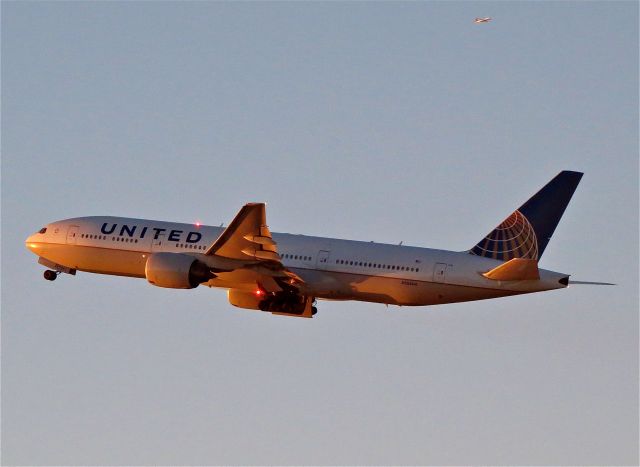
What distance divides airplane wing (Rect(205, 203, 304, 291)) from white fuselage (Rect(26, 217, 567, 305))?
944mm

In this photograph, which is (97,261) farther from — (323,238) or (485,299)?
(485,299)

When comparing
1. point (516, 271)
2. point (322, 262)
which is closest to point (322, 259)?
point (322, 262)

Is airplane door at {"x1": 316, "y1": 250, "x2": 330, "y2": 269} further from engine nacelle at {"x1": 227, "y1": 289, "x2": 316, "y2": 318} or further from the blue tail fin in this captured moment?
the blue tail fin

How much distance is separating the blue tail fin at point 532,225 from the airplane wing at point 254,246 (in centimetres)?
961

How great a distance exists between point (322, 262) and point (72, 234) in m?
14.8

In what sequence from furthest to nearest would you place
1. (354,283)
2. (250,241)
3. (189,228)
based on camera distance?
1. (189,228)
2. (354,283)
3. (250,241)

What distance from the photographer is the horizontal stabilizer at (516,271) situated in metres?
49.6

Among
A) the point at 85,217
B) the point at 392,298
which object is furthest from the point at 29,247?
the point at 392,298

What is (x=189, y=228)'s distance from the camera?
58.1 metres

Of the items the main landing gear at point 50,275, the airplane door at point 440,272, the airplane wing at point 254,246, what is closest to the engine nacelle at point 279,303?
the airplane wing at point 254,246

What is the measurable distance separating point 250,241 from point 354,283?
6.19m

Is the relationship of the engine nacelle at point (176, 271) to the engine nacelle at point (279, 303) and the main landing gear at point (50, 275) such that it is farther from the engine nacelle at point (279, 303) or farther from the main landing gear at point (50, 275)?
the main landing gear at point (50, 275)

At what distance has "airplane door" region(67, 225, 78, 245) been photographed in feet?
198

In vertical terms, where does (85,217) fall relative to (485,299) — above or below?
above
